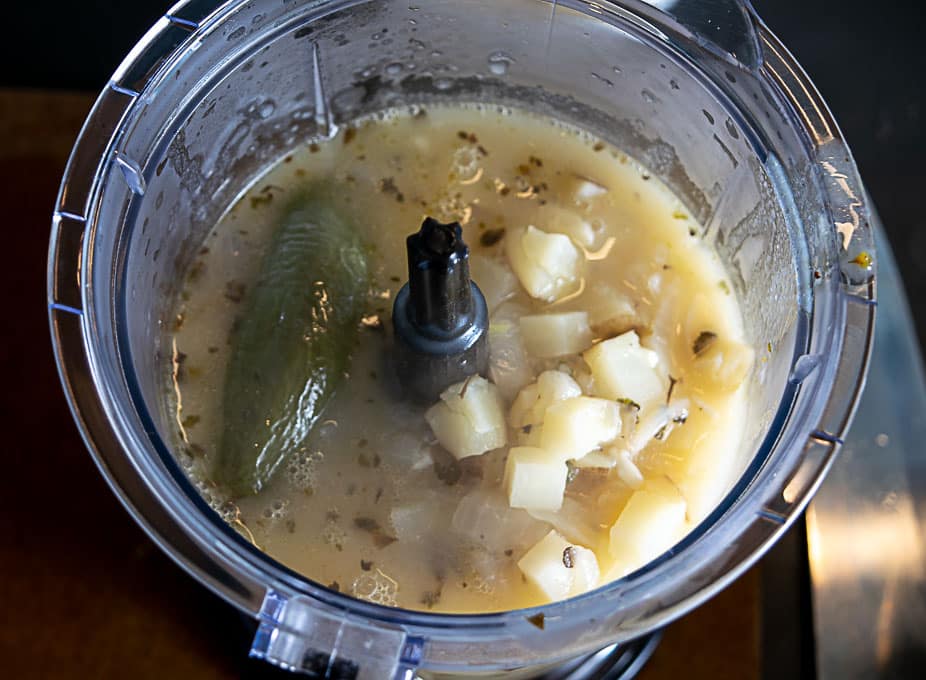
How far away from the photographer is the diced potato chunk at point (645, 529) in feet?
2.58

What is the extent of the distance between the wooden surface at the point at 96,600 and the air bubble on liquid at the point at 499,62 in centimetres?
59

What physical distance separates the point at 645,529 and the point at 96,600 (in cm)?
57

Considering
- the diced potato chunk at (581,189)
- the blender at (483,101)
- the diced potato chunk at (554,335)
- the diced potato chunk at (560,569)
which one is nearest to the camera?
the blender at (483,101)

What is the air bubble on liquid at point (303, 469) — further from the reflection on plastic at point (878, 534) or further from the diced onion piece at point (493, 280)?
the reflection on plastic at point (878, 534)

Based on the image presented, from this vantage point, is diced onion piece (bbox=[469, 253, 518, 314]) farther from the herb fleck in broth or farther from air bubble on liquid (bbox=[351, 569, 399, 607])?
air bubble on liquid (bbox=[351, 569, 399, 607])

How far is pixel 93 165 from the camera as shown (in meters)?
0.74

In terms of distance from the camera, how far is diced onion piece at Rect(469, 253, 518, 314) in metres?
0.91

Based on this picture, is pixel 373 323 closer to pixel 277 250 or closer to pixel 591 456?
pixel 277 250

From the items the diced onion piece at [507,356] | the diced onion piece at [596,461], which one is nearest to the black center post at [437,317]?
the diced onion piece at [507,356]

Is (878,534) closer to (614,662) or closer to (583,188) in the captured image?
(614,662)

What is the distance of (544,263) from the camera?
903 millimetres

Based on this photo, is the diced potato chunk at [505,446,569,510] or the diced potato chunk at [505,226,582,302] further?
the diced potato chunk at [505,226,582,302]

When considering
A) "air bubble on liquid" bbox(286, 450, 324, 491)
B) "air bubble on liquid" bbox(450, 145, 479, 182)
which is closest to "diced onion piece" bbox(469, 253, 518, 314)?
"air bubble on liquid" bbox(450, 145, 479, 182)

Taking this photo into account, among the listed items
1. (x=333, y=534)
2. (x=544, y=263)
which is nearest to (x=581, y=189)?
(x=544, y=263)
